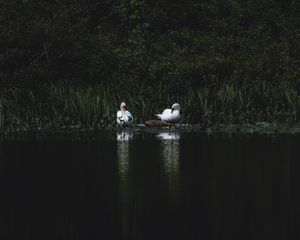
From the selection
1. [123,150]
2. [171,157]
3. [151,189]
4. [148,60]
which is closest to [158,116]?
[148,60]

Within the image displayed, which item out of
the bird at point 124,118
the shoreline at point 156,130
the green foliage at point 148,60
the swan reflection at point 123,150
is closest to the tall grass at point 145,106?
the green foliage at point 148,60

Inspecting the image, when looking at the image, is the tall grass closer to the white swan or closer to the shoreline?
the shoreline

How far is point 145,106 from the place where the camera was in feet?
83.7

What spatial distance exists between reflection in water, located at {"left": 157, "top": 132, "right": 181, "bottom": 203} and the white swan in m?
1.55

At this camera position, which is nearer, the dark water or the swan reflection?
the dark water

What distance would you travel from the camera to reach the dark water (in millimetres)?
9773

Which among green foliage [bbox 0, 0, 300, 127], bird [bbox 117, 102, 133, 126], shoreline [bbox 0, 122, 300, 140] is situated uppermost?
green foliage [bbox 0, 0, 300, 127]

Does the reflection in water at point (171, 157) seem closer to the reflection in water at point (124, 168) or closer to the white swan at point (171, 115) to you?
the reflection in water at point (124, 168)

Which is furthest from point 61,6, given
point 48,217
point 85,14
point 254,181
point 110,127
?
point 48,217

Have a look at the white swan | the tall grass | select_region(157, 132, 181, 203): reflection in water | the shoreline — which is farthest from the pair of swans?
select_region(157, 132, 181, 203): reflection in water

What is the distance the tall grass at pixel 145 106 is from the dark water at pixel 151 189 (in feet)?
14.6

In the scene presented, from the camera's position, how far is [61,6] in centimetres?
3145

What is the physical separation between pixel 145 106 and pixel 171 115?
5.52 feet

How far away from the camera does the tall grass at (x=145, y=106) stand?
79.9ft
